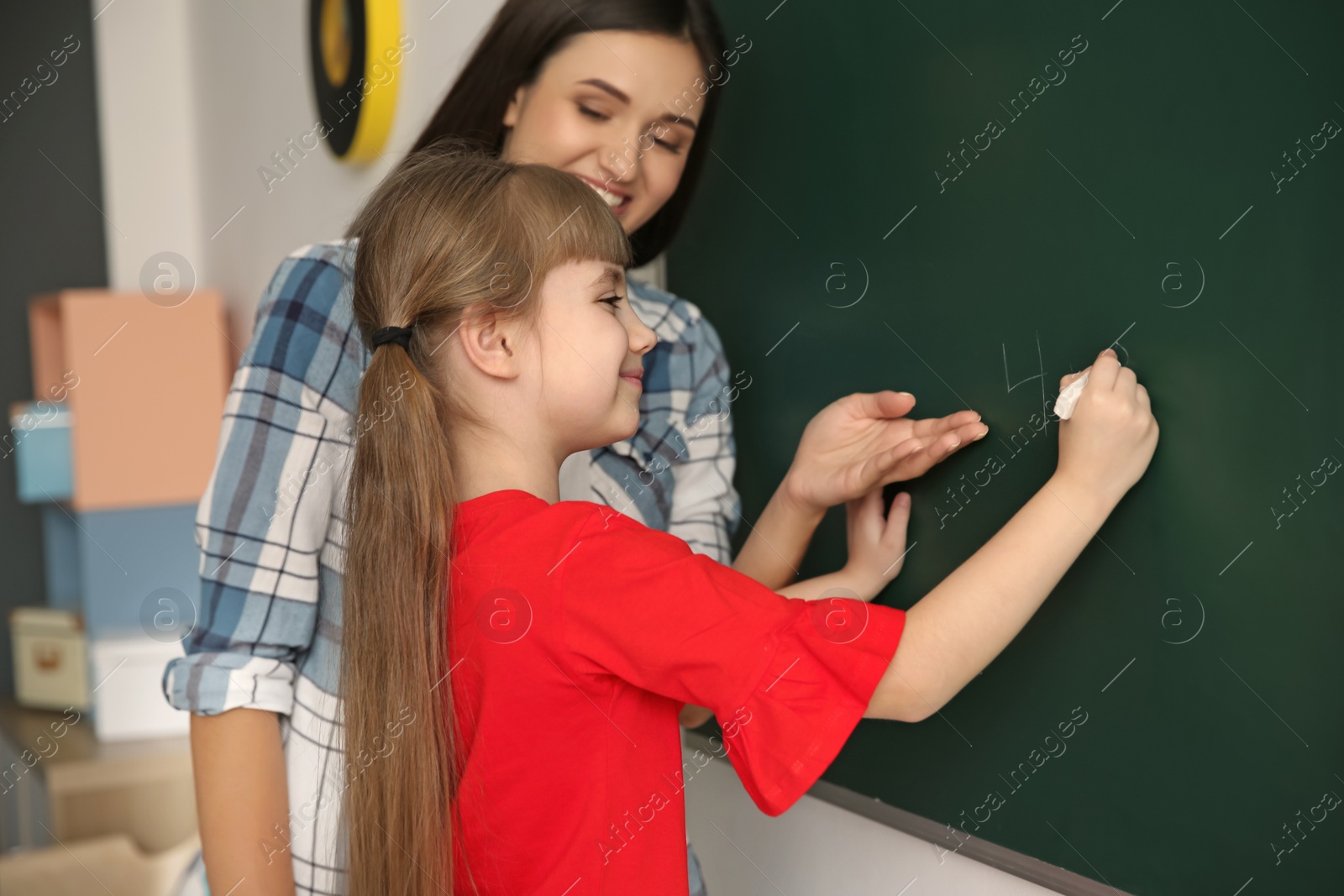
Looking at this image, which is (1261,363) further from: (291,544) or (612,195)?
(291,544)

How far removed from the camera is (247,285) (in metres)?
2.97

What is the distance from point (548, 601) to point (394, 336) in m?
0.27

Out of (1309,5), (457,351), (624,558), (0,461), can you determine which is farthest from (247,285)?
(1309,5)

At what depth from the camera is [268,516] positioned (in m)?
0.95

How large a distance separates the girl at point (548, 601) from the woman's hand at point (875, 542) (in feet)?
0.81

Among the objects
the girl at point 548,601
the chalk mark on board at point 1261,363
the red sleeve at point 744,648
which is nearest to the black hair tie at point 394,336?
the girl at point 548,601

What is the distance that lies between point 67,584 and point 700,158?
10.1 feet

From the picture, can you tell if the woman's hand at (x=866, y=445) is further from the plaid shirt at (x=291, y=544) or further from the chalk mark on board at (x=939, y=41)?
the plaid shirt at (x=291, y=544)

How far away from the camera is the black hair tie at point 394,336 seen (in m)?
0.88

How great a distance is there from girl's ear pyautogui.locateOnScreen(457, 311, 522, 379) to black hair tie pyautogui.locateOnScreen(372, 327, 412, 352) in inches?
1.8

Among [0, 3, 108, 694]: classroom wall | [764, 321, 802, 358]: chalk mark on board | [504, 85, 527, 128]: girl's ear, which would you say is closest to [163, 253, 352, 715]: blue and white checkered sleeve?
[504, 85, 527, 128]: girl's ear

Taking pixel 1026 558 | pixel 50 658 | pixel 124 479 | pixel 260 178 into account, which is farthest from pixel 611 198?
pixel 50 658

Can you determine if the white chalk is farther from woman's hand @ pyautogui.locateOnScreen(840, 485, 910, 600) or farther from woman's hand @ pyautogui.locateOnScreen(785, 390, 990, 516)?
woman's hand @ pyautogui.locateOnScreen(840, 485, 910, 600)

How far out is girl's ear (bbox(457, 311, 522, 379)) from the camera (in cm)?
89
